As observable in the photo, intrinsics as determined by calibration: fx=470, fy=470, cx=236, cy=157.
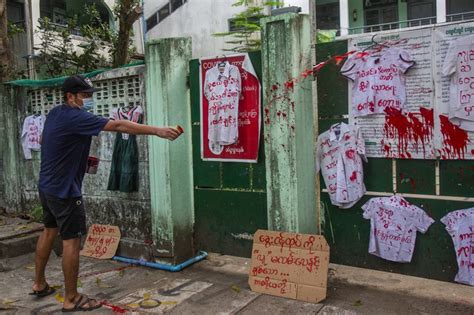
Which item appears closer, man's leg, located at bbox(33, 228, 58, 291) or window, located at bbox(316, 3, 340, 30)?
man's leg, located at bbox(33, 228, 58, 291)

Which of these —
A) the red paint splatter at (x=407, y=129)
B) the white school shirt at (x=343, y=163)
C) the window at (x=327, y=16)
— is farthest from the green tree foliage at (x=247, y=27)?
the red paint splatter at (x=407, y=129)

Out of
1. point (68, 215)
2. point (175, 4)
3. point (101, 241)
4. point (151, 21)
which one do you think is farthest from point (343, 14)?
point (68, 215)

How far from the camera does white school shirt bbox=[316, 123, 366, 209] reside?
4.10 metres

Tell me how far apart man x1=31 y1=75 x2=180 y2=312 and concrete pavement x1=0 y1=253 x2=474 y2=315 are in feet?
1.15

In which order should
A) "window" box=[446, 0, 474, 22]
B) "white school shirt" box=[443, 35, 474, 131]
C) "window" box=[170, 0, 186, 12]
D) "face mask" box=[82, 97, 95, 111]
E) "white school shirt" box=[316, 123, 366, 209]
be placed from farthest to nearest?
"window" box=[170, 0, 186, 12]
"window" box=[446, 0, 474, 22]
"face mask" box=[82, 97, 95, 111]
"white school shirt" box=[316, 123, 366, 209]
"white school shirt" box=[443, 35, 474, 131]

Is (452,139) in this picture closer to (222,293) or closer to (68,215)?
(222,293)

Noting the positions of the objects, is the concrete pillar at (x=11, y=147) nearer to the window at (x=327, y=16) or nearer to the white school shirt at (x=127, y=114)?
the white school shirt at (x=127, y=114)

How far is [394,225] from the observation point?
3965 mm

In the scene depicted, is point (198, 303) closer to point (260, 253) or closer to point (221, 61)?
point (260, 253)

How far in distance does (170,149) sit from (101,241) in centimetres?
161

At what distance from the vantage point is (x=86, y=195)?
595 centimetres

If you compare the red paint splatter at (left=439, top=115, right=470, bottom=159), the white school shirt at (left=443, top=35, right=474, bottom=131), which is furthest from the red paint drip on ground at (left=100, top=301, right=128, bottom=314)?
the white school shirt at (left=443, top=35, right=474, bottom=131)

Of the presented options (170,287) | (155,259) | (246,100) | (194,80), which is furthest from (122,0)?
(170,287)

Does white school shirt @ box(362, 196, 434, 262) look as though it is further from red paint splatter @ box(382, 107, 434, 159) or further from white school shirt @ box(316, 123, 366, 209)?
red paint splatter @ box(382, 107, 434, 159)
